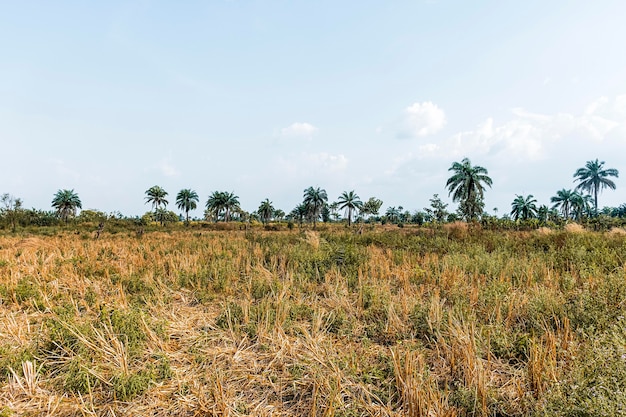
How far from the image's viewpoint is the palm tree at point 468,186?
41875 mm

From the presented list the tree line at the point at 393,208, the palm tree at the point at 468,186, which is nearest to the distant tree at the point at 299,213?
the tree line at the point at 393,208

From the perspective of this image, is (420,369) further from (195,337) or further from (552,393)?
(195,337)

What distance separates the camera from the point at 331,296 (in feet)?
17.3

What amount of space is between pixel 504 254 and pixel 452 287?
14.6 ft

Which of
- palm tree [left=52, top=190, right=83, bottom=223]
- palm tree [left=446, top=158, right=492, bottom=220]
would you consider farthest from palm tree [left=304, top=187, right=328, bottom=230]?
palm tree [left=52, top=190, right=83, bottom=223]

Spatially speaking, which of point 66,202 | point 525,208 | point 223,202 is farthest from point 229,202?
point 525,208

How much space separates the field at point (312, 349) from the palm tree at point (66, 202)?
77.1 meters

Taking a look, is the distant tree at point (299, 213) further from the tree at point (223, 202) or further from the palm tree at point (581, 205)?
the palm tree at point (581, 205)

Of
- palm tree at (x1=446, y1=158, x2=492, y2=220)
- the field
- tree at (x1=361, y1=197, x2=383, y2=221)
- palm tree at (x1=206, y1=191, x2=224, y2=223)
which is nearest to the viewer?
the field

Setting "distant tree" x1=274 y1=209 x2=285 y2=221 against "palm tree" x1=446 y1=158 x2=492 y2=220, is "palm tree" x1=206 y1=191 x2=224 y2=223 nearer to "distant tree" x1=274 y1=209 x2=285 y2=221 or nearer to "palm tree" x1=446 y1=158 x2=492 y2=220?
"distant tree" x1=274 y1=209 x2=285 y2=221

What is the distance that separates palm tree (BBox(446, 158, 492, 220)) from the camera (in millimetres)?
41875

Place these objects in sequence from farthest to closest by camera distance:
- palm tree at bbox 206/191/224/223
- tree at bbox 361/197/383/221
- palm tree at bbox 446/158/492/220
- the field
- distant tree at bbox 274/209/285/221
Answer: distant tree at bbox 274/209/285/221 < palm tree at bbox 206/191/224/223 < tree at bbox 361/197/383/221 < palm tree at bbox 446/158/492/220 < the field

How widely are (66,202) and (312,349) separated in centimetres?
8315

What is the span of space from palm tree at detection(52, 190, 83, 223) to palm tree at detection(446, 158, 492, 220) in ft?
255
